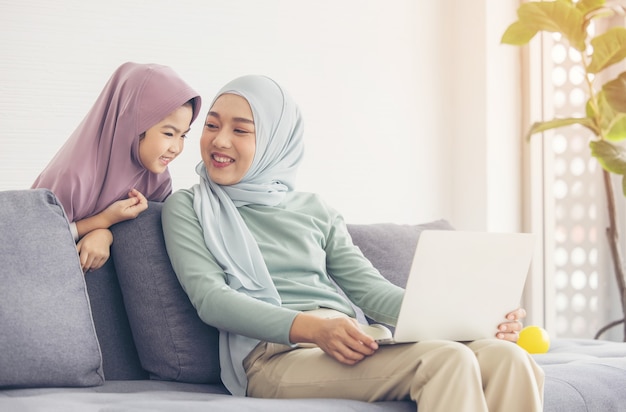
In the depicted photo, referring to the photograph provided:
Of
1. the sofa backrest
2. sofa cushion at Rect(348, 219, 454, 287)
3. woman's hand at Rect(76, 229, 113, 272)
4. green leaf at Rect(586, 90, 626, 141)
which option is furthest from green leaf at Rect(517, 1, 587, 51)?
woman's hand at Rect(76, 229, 113, 272)

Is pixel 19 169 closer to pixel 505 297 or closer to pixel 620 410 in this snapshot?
pixel 505 297

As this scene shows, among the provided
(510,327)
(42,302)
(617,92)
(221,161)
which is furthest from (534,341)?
(42,302)

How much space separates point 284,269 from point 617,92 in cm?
170

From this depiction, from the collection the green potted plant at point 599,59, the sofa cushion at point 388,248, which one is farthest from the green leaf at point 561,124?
the sofa cushion at point 388,248

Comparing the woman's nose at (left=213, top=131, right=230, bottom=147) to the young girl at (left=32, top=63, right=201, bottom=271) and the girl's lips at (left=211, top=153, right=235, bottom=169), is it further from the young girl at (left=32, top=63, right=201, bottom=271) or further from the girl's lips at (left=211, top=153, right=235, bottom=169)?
the young girl at (left=32, top=63, right=201, bottom=271)

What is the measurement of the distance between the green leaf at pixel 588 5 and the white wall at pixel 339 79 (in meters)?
0.59

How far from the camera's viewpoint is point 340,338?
5.51 ft

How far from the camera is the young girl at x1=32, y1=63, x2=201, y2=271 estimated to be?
204 centimetres

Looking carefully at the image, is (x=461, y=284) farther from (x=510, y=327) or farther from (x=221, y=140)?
(x=221, y=140)

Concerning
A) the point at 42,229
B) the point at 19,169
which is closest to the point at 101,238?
the point at 42,229

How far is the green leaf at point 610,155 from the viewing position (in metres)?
3.22

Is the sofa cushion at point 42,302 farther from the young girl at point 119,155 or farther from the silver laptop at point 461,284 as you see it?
the silver laptop at point 461,284

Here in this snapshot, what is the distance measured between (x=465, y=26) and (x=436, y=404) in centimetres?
268

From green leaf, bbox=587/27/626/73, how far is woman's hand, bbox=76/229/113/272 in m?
2.08
